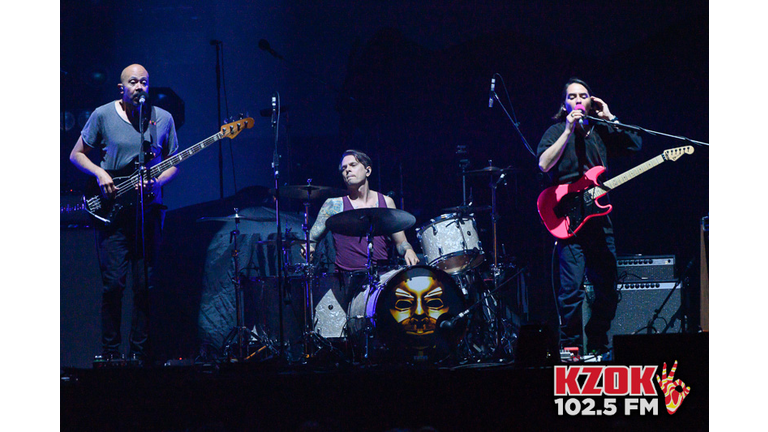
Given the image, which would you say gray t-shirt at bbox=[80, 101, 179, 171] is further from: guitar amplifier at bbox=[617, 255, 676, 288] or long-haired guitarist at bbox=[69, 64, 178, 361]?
guitar amplifier at bbox=[617, 255, 676, 288]

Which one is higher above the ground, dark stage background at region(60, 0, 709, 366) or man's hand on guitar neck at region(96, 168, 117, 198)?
dark stage background at region(60, 0, 709, 366)

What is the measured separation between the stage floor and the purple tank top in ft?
4.88

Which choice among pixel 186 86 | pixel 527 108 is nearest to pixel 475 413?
pixel 527 108

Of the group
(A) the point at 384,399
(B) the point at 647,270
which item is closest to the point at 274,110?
(A) the point at 384,399

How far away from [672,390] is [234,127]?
330 cm

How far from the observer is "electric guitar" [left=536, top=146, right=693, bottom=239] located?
155 inches

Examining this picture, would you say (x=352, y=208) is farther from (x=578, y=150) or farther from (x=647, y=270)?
(x=647, y=270)

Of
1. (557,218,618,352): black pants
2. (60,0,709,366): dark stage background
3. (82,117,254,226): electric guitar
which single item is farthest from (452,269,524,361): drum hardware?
(82,117,254,226): electric guitar

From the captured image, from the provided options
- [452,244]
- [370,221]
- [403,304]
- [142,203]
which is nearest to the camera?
[142,203]

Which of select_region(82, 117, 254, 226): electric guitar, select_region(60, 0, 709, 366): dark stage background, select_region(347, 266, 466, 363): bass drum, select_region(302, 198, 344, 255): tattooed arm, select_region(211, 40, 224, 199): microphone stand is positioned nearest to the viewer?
select_region(82, 117, 254, 226): electric guitar

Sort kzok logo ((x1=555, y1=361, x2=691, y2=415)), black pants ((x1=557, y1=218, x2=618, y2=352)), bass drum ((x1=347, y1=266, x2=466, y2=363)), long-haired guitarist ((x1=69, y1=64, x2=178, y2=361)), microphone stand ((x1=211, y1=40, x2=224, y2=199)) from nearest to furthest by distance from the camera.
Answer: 1. kzok logo ((x1=555, y1=361, x2=691, y2=415))
2. black pants ((x1=557, y1=218, x2=618, y2=352))
3. long-haired guitarist ((x1=69, y1=64, x2=178, y2=361))
4. bass drum ((x1=347, y1=266, x2=466, y2=363))
5. microphone stand ((x1=211, y1=40, x2=224, y2=199))

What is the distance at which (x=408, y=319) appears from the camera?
4.25 meters

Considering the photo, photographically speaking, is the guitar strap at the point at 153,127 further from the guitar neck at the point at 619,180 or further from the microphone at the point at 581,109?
the guitar neck at the point at 619,180
